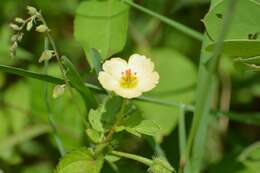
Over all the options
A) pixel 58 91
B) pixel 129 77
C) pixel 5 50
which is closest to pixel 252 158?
pixel 129 77

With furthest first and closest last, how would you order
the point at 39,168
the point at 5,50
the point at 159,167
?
the point at 39,168 < the point at 5,50 < the point at 159,167

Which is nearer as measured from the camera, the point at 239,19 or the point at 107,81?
the point at 107,81

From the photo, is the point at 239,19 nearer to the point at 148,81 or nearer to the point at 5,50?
the point at 148,81

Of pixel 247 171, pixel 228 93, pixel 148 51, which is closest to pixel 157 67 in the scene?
pixel 148 51

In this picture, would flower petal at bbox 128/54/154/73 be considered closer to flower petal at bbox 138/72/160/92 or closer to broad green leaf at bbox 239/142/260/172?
flower petal at bbox 138/72/160/92

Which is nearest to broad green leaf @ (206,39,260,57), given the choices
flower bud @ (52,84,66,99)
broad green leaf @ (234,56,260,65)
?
broad green leaf @ (234,56,260,65)

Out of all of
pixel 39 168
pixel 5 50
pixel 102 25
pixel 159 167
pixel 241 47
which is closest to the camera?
pixel 159 167

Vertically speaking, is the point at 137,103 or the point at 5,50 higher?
the point at 5,50
